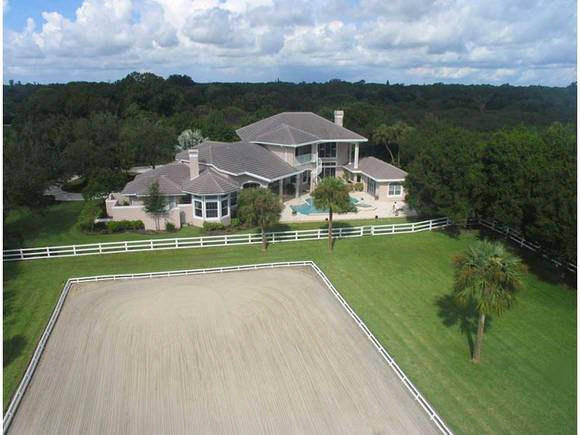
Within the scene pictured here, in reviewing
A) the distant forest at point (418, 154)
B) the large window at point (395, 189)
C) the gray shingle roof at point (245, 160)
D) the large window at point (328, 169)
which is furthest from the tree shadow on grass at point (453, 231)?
the large window at point (328, 169)

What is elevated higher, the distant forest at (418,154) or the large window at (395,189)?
the distant forest at (418,154)

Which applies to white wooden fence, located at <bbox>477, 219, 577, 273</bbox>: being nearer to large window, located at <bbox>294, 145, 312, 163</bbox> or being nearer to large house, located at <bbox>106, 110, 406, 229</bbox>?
large house, located at <bbox>106, 110, 406, 229</bbox>

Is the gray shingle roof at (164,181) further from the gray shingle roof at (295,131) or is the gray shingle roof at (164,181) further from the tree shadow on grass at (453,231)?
the tree shadow on grass at (453,231)

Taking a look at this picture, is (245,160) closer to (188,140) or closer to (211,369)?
(188,140)

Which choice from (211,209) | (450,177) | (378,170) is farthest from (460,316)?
(378,170)

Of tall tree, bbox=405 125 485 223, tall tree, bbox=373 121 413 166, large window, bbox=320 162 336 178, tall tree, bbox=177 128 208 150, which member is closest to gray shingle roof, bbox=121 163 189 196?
large window, bbox=320 162 336 178

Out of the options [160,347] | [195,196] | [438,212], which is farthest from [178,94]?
[160,347]
